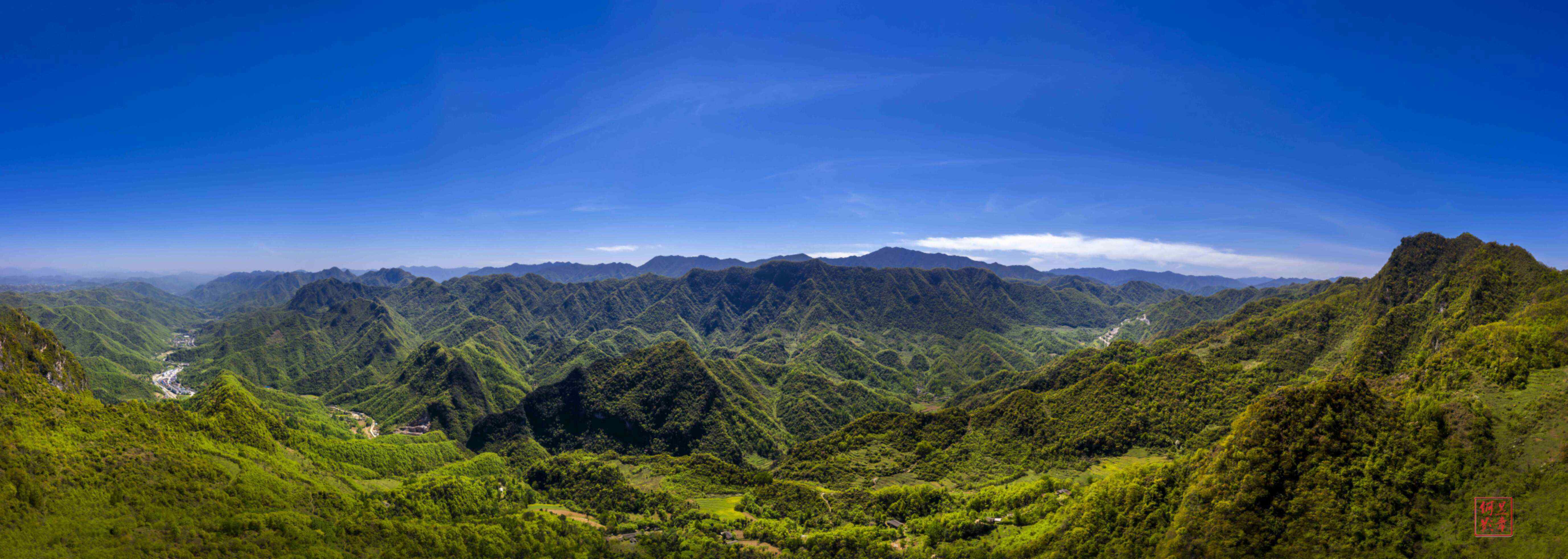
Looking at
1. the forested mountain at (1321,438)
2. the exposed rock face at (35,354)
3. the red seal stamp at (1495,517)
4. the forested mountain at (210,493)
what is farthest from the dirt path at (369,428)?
the red seal stamp at (1495,517)

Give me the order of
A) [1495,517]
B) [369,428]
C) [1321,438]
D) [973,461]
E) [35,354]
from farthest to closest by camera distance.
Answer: [369,428]
[973,461]
[35,354]
[1321,438]
[1495,517]

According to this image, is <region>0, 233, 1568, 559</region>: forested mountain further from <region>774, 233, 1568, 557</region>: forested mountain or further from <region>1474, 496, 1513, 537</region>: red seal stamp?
<region>1474, 496, 1513, 537</region>: red seal stamp

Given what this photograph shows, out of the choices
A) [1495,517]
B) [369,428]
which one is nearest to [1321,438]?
[1495,517]

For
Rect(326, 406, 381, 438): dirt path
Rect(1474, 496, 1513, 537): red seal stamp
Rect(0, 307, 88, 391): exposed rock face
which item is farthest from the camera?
Answer: Rect(326, 406, 381, 438): dirt path

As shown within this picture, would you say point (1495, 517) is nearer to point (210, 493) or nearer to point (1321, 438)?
point (1321, 438)

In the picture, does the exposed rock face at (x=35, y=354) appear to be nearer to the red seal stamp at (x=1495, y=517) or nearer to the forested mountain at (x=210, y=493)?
the forested mountain at (x=210, y=493)

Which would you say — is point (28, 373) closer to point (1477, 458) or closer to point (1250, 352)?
point (1477, 458)

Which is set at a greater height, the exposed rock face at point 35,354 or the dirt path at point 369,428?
the exposed rock face at point 35,354

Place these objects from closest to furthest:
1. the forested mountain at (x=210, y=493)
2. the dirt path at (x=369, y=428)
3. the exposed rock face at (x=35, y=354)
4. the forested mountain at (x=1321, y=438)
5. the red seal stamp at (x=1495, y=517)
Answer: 1. the red seal stamp at (x=1495, y=517)
2. the forested mountain at (x=1321, y=438)
3. the forested mountain at (x=210, y=493)
4. the exposed rock face at (x=35, y=354)
5. the dirt path at (x=369, y=428)

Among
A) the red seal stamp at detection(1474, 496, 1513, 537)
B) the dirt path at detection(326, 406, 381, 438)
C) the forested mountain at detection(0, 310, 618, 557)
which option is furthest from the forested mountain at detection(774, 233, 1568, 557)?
the dirt path at detection(326, 406, 381, 438)
